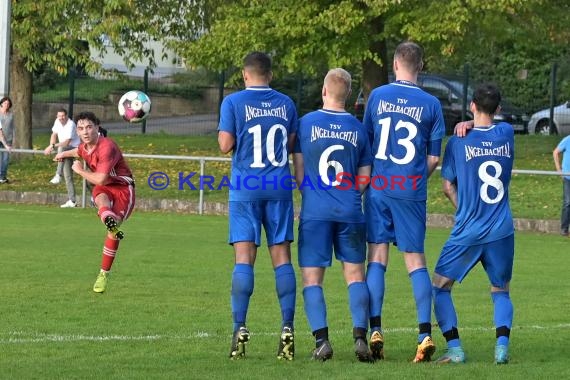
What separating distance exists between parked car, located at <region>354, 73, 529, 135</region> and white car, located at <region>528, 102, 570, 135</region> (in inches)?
32.6

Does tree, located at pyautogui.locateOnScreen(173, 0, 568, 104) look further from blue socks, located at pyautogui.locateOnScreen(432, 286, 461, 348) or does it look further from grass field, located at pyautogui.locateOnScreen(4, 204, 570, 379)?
blue socks, located at pyautogui.locateOnScreen(432, 286, 461, 348)

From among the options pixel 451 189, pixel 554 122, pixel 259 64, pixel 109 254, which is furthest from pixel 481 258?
pixel 554 122

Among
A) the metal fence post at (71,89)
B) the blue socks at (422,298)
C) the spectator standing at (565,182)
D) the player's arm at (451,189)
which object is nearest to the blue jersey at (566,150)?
the spectator standing at (565,182)

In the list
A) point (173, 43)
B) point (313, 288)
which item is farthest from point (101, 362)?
point (173, 43)

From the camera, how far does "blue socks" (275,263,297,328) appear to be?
30.5ft

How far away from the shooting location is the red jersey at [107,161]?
44.8ft

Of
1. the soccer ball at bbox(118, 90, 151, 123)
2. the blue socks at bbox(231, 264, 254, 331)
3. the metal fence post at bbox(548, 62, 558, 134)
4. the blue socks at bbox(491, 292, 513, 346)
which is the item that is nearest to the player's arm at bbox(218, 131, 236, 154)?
the blue socks at bbox(231, 264, 254, 331)

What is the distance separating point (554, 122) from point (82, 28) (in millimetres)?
14903

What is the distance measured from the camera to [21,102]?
104 feet

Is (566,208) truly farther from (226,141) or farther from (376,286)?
Answer: (226,141)

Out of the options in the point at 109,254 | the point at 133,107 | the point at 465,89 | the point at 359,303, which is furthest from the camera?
the point at 465,89

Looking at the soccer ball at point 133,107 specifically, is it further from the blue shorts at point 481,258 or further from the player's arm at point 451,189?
the blue shorts at point 481,258

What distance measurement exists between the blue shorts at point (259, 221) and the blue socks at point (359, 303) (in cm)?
58

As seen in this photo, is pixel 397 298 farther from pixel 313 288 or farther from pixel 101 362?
Answer: pixel 101 362
